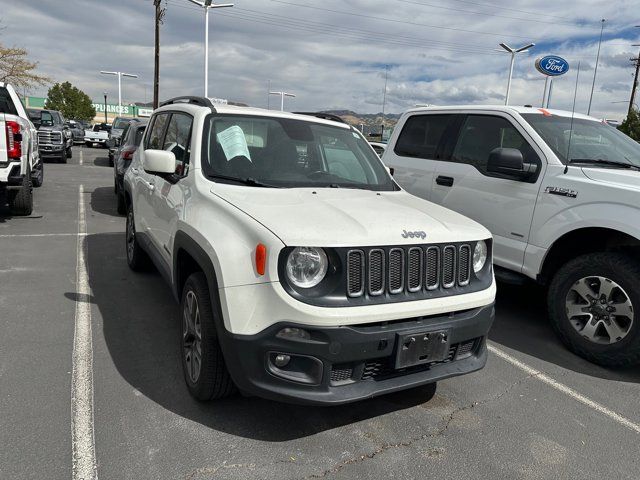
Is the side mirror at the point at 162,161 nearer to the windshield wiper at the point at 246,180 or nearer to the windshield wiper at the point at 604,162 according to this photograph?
the windshield wiper at the point at 246,180

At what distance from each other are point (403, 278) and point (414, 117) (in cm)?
389

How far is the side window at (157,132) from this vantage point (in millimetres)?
4738

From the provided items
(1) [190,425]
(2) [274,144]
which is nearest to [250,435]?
(1) [190,425]

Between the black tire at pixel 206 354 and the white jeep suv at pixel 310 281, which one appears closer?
the white jeep suv at pixel 310 281

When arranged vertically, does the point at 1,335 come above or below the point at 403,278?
below

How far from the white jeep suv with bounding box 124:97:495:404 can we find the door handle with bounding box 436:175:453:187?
176 centimetres

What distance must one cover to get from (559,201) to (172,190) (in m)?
3.19

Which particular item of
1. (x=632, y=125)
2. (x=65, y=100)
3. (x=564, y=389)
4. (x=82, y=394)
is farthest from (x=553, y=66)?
(x=65, y=100)

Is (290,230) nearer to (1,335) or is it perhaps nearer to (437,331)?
(437,331)

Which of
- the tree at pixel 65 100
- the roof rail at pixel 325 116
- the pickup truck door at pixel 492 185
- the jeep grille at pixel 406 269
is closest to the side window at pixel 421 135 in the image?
the pickup truck door at pixel 492 185

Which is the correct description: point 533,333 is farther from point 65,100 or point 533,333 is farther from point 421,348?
point 65,100

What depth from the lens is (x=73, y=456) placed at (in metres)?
2.53

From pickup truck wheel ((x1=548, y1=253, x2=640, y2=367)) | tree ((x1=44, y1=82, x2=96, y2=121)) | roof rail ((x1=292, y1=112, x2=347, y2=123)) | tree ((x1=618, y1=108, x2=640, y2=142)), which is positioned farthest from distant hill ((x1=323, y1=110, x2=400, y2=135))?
tree ((x1=44, y1=82, x2=96, y2=121))

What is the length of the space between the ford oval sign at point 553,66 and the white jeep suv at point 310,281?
822cm
